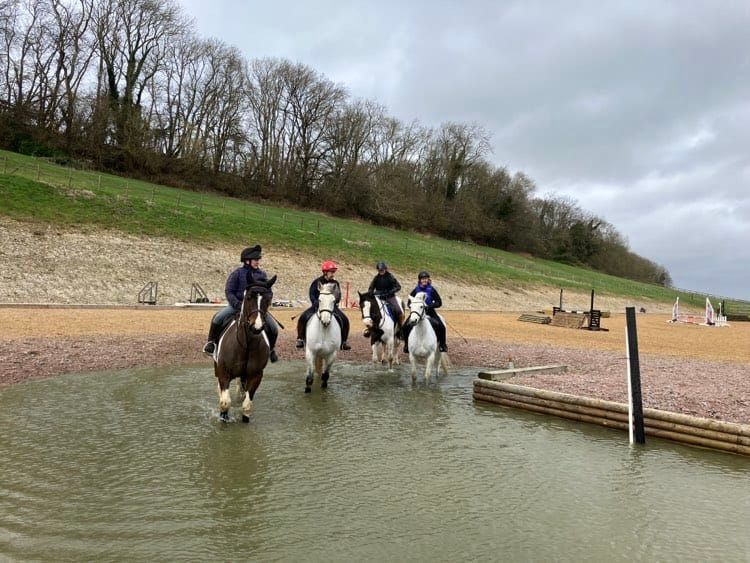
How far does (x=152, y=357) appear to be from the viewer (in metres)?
13.5

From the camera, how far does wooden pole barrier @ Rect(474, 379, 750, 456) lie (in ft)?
25.1

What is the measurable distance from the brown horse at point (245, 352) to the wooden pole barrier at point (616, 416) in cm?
450

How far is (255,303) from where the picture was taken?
7.84m

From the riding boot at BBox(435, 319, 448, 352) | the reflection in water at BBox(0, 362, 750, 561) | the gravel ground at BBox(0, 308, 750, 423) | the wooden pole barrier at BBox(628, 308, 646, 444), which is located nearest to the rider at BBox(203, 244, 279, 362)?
the reflection in water at BBox(0, 362, 750, 561)

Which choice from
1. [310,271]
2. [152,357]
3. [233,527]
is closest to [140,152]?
[310,271]

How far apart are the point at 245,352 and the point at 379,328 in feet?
19.0

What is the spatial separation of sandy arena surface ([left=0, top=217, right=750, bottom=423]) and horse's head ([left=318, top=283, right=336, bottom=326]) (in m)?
4.40

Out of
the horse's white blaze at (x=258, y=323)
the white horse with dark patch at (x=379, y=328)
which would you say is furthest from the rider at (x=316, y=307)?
the horse's white blaze at (x=258, y=323)

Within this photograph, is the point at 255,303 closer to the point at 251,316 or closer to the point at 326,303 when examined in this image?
the point at 251,316

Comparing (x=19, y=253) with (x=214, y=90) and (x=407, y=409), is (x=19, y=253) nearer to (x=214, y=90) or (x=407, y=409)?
(x=407, y=409)

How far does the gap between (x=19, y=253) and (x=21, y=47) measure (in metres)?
41.0

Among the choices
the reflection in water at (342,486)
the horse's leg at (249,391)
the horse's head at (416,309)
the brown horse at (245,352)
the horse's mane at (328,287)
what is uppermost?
the horse's mane at (328,287)

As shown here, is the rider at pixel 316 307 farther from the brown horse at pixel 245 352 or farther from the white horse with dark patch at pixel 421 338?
the brown horse at pixel 245 352

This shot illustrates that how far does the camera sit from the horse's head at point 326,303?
33.2 ft
